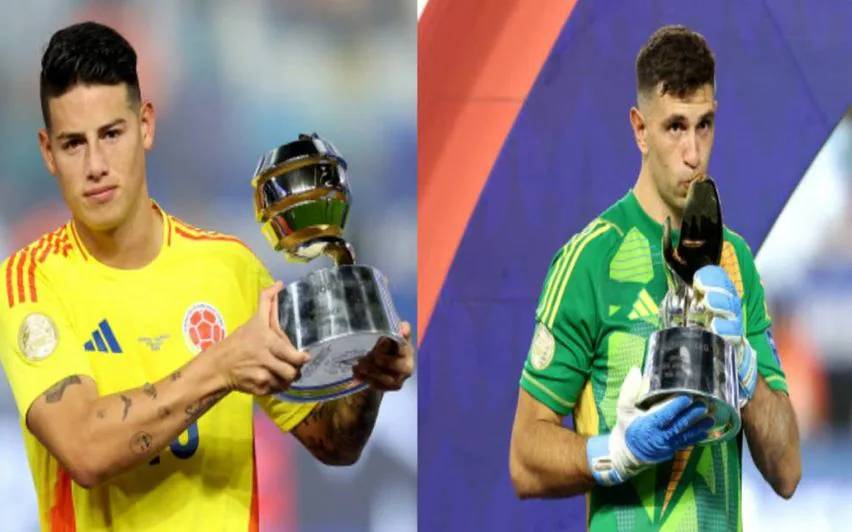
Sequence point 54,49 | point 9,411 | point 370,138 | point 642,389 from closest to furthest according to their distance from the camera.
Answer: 1. point 642,389
2. point 54,49
3. point 9,411
4. point 370,138

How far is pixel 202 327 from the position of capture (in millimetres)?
2699

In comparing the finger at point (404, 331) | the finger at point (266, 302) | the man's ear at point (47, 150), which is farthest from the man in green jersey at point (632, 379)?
the man's ear at point (47, 150)

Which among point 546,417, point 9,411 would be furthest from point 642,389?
point 9,411

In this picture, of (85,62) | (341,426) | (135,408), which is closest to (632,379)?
(341,426)

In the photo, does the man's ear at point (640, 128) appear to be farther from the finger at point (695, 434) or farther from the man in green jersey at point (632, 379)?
the finger at point (695, 434)

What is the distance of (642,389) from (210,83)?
1.22 m

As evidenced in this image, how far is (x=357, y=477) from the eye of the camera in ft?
10.9

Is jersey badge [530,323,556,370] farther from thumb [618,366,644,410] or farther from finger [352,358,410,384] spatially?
finger [352,358,410,384]

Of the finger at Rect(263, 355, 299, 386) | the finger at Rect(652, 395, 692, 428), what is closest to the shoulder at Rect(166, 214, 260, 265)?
the finger at Rect(263, 355, 299, 386)

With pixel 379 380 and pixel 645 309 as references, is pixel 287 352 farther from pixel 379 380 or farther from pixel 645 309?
pixel 645 309

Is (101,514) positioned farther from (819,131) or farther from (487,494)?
(819,131)

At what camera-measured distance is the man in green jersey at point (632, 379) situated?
265cm

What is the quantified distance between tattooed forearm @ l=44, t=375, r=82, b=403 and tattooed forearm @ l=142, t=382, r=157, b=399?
138 millimetres

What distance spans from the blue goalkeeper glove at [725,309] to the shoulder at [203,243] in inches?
31.3
